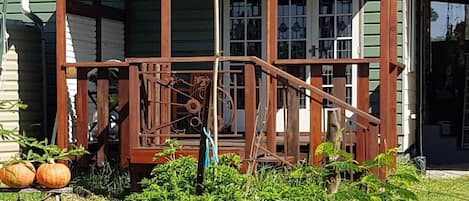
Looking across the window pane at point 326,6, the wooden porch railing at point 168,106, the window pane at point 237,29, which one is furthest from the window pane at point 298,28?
the wooden porch railing at point 168,106

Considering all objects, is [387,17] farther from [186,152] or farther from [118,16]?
[118,16]

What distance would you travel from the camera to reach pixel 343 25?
28.3 ft

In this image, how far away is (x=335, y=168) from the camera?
4141 mm

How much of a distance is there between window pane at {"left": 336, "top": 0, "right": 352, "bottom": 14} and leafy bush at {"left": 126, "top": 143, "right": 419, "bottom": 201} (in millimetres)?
4308

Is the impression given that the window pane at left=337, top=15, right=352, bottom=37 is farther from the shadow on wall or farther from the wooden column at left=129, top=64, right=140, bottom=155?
the shadow on wall

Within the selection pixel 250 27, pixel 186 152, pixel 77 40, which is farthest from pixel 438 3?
pixel 186 152

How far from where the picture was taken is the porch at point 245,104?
20.3ft

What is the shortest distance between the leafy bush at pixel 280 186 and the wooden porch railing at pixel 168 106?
53.5 inches

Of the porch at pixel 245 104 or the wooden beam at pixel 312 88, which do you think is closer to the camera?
the wooden beam at pixel 312 88

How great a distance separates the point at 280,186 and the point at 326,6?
4586 millimetres

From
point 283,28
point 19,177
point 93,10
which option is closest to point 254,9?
point 283,28

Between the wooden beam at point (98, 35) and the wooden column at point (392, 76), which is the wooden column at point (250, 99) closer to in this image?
the wooden column at point (392, 76)

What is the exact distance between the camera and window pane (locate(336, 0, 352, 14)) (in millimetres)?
8594

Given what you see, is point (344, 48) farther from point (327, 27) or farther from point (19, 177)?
point (19, 177)
